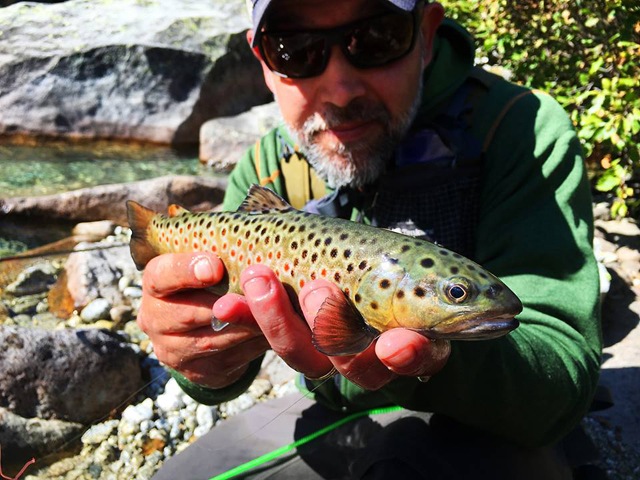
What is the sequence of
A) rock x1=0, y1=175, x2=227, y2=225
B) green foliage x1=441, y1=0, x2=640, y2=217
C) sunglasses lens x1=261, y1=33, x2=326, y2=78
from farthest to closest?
rock x1=0, y1=175, x2=227, y2=225
green foliage x1=441, y1=0, x2=640, y2=217
sunglasses lens x1=261, y1=33, x2=326, y2=78

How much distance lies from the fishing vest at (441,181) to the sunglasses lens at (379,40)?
0.38 m

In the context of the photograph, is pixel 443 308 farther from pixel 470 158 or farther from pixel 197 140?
pixel 197 140

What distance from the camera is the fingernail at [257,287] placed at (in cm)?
167

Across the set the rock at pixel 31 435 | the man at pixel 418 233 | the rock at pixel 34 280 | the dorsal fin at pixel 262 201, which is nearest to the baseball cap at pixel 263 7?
the man at pixel 418 233

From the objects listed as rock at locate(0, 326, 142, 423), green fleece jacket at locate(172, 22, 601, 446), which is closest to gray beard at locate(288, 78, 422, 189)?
green fleece jacket at locate(172, 22, 601, 446)

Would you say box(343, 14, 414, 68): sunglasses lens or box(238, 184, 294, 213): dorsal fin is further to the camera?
box(343, 14, 414, 68): sunglasses lens

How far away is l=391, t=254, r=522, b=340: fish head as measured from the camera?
1.44 metres

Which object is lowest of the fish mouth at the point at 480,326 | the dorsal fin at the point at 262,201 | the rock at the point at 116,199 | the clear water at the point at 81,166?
the clear water at the point at 81,166

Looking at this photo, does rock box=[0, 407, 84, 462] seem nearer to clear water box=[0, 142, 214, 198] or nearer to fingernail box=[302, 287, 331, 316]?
fingernail box=[302, 287, 331, 316]

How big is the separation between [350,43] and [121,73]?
916 cm

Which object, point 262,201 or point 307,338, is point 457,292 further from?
point 262,201

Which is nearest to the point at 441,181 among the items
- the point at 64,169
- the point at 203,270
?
the point at 203,270

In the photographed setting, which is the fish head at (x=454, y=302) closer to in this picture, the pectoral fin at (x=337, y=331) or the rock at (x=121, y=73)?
the pectoral fin at (x=337, y=331)

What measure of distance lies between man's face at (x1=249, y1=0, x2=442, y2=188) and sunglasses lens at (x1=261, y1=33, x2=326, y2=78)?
0.04 metres
